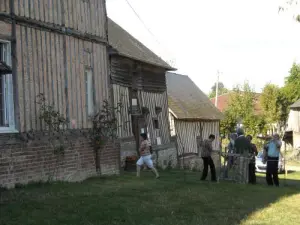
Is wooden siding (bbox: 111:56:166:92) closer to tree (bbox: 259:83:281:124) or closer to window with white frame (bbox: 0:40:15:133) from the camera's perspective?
window with white frame (bbox: 0:40:15:133)

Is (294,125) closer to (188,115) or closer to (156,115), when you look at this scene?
(188,115)

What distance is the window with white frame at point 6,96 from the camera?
11469 mm

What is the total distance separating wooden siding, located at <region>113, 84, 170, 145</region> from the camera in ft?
62.1

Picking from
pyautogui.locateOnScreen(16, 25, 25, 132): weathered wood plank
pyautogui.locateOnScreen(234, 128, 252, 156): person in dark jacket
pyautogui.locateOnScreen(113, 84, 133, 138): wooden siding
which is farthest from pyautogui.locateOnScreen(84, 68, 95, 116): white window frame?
pyautogui.locateOnScreen(234, 128, 252, 156): person in dark jacket

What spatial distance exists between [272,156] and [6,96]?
8914mm

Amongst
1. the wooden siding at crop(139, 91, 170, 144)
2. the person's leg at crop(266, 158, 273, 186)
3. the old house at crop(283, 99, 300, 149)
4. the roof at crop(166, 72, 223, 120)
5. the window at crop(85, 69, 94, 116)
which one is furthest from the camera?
the old house at crop(283, 99, 300, 149)

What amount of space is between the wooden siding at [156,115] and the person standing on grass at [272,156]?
650cm

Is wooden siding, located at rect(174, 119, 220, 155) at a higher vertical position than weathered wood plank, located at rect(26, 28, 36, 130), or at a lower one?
lower

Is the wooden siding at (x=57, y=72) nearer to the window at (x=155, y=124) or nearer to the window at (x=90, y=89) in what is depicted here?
the window at (x=90, y=89)

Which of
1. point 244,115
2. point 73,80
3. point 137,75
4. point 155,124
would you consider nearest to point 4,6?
point 73,80

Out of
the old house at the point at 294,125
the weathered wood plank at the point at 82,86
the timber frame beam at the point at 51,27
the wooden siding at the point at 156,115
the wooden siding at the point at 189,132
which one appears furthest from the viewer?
the old house at the point at 294,125

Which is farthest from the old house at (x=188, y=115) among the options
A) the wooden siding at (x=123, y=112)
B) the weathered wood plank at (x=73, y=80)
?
the weathered wood plank at (x=73, y=80)

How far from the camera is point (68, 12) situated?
14.1 m

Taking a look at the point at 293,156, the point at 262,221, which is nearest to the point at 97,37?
the point at 262,221
